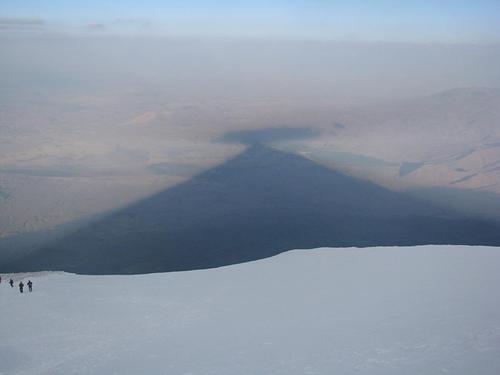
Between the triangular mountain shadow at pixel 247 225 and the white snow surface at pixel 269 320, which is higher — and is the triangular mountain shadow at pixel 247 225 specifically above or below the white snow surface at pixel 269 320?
above

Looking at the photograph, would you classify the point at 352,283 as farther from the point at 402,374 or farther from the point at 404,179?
the point at 404,179

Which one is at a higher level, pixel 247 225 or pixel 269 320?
pixel 247 225

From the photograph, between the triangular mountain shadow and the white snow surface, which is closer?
the white snow surface

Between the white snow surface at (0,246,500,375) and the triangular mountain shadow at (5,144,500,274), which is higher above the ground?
the triangular mountain shadow at (5,144,500,274)

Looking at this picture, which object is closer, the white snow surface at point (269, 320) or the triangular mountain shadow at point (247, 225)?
the white snow surface at point (269, 320)

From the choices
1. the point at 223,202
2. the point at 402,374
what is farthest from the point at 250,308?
the point at 223,202
